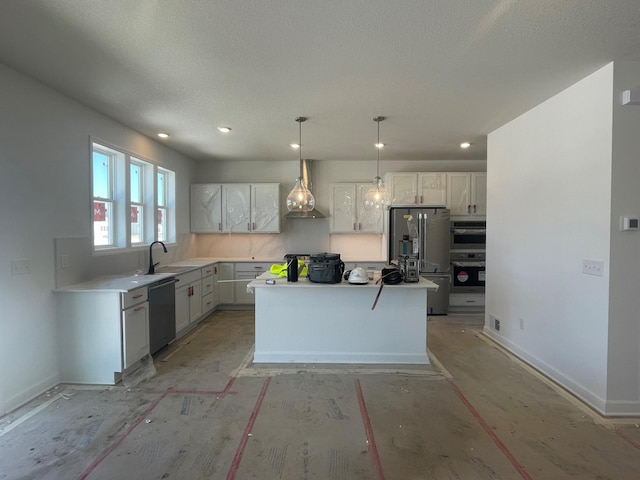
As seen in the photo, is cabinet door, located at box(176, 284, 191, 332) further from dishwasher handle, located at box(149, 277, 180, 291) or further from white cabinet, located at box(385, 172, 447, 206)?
white cabinet, located at box(385, 172, 447, 206)

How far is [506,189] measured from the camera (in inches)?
148

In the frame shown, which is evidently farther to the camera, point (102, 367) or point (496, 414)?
point (102, 367)

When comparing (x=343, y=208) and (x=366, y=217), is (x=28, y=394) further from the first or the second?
(x=366, y=217)

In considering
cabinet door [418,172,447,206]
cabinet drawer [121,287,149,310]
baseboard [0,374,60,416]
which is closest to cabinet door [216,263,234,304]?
cabinet drawer [121,287,149,310]

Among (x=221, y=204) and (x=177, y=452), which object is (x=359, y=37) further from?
(x=221, y=204)

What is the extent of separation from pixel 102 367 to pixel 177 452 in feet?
4.57

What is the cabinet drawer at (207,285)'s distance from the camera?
191 inches

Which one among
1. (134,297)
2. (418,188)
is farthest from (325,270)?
(418,188)

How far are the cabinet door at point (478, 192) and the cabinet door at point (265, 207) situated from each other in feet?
10.9

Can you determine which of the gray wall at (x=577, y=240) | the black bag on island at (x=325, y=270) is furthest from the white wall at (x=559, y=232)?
the black bag on island at (x=325, y=270)

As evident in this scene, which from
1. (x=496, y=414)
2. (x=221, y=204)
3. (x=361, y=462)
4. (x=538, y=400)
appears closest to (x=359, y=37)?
(x=361, y=462)

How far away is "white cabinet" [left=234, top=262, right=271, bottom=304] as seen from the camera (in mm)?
5406

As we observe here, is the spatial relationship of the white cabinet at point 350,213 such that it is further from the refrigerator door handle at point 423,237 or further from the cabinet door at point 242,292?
the cabinet door at point 242,292

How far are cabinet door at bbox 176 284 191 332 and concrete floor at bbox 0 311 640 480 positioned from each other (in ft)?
2.81
